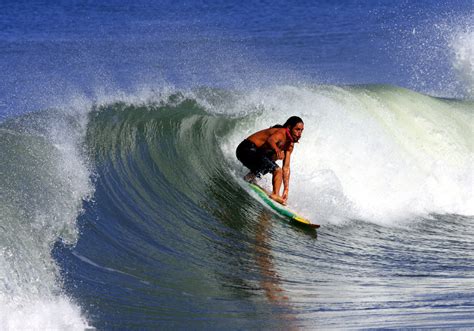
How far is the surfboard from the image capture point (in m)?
10.7

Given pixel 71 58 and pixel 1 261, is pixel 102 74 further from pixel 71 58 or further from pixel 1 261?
pixel 1 261

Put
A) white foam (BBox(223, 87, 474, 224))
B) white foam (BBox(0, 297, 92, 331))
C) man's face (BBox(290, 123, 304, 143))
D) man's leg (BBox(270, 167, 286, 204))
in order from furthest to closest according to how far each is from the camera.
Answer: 1. white foam (BBox(223, 87, 474, 224))
2. man's leg (BBox(270, 167, 286, 204))
3. man's face (BBox(290, 123, 304, 143))
4. white foam (BBox(0, 297, 92, 331))

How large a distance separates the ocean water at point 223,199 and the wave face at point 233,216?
31 mm

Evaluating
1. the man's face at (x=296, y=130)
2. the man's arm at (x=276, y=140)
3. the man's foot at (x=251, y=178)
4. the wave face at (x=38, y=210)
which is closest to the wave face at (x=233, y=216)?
the wave face at (x=38, y=210)

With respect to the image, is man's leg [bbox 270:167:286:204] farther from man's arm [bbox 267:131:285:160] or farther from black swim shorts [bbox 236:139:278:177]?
man's arm [bbox 267:131:285:160]

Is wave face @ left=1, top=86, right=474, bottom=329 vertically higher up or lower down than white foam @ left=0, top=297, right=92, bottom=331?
higher up

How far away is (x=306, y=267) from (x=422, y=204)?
448 centimetres

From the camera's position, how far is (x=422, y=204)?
13.4m

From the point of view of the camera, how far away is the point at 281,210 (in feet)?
35.6

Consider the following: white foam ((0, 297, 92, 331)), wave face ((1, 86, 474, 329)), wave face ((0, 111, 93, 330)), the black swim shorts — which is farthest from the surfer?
white foam ((0, 297, 92, 331))

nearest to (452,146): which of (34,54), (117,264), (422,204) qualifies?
(422,204)

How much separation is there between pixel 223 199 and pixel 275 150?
1.05m

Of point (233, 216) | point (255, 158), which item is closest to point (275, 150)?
point (255, 158)

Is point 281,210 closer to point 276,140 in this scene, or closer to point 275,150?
point 275,150
